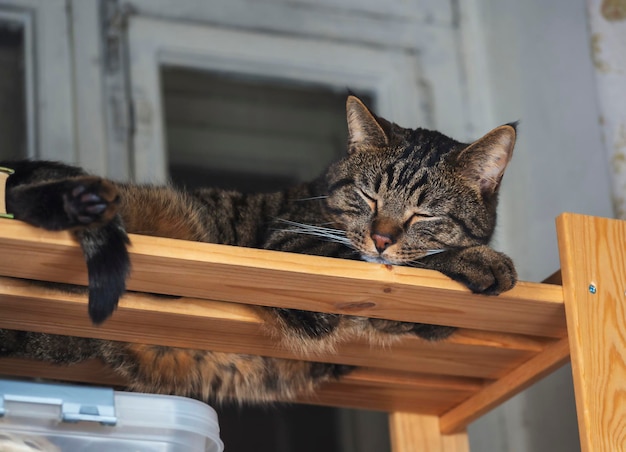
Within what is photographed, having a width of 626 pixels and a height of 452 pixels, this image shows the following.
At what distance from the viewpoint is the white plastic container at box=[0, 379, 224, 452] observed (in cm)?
117

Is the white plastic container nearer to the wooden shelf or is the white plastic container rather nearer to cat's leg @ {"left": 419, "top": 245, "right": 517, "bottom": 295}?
the wooden shelf

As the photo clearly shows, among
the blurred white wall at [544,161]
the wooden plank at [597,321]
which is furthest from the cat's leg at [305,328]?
the blurred white wall at [544,161]

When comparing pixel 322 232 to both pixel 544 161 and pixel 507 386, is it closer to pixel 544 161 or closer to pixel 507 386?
pixel 507 386

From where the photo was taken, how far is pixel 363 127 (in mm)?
1628

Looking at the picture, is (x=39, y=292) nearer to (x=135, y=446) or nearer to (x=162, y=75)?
(x=135, y=446)

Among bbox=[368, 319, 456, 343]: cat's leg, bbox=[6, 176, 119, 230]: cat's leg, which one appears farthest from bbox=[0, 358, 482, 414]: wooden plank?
bbox=[6, 176, 119, 230]: cat's leg

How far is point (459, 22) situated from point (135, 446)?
1.70 m

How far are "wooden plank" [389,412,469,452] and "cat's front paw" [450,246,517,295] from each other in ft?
1.52

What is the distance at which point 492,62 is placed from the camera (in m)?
2.51

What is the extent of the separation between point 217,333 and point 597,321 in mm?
547

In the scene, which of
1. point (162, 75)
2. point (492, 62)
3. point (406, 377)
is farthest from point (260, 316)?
point (492, 62)

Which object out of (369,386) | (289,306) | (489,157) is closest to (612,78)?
(489,157)

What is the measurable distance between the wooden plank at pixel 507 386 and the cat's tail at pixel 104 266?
2.23ft

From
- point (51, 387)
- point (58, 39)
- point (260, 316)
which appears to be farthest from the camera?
point (58, 39)
